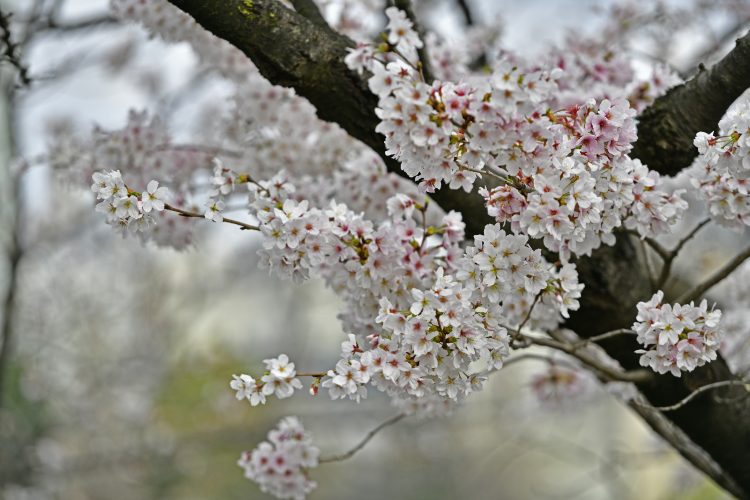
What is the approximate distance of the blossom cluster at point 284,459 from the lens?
6.47 ft

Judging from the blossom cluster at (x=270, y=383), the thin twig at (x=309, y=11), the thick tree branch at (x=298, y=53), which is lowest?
the blossom cluster at (x=270, y=383)

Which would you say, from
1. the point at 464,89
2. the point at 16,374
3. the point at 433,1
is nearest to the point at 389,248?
the point at 464,89

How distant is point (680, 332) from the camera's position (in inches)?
57.7

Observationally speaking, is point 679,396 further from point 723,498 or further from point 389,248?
point 723,498

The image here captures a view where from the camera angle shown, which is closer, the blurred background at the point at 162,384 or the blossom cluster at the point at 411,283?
the blossom cluster at the point at 411,283

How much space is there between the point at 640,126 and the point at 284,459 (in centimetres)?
124

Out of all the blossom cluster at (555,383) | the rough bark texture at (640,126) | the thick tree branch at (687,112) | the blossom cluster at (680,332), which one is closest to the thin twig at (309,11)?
the rough bark texture at (640,126)

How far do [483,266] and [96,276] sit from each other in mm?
8282

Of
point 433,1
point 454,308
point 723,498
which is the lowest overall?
point 454,308

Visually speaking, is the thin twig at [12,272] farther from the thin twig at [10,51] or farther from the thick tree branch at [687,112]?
the thick tree branch at [687,112]

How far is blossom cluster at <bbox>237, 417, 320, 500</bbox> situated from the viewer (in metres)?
1.97

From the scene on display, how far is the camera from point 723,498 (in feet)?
20.7

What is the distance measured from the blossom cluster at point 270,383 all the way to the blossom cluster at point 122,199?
1.20ft

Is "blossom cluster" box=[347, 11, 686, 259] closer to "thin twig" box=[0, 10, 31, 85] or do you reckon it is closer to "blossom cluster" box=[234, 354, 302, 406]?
"blossom cluster" box=[234, 354, 302, 406]
